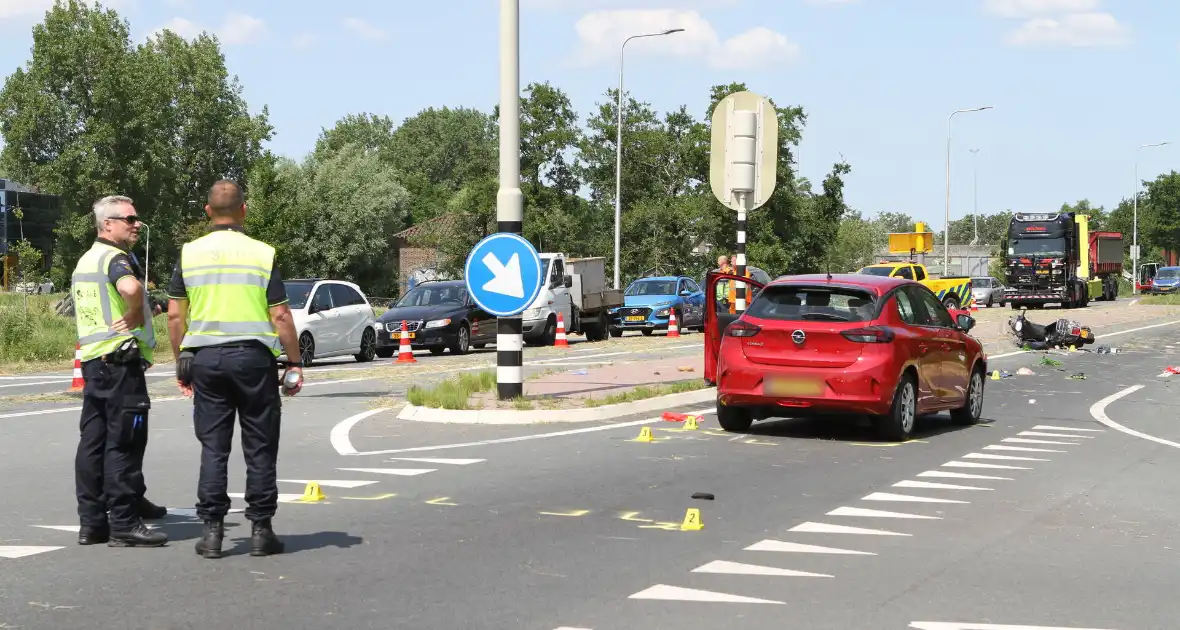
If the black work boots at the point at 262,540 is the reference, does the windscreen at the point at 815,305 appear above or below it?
above

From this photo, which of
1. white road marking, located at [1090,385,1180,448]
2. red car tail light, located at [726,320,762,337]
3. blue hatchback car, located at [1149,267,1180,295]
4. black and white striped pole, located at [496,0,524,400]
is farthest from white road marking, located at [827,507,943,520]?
blue hatchback car, located at [1149,267,1180,295]

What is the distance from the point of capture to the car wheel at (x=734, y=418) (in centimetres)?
1343

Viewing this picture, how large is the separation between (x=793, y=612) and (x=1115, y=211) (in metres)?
160

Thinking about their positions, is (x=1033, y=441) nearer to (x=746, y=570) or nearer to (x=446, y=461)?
(x=446, y=461)

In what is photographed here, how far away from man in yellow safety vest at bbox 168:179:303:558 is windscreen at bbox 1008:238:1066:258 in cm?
5416

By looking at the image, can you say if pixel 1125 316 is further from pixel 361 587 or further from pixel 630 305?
pixel 361 587

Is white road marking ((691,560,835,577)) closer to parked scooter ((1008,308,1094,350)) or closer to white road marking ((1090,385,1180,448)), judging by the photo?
white road marking ((1090,385,1180,448))

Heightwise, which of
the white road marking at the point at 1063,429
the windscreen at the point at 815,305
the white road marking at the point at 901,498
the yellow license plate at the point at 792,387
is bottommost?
the white road marking at the point at 1063,429

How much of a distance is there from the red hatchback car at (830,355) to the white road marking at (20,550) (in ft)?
23.7

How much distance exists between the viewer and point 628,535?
25.5ft

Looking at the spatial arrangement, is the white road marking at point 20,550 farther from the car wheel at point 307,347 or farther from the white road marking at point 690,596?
the car wheel at point 307,347

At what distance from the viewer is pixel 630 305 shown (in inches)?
1443

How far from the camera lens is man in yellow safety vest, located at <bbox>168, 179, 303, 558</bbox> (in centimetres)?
671

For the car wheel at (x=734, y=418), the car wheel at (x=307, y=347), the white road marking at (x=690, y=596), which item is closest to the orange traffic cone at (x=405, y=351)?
the car wheel at (x=307, y=347)
